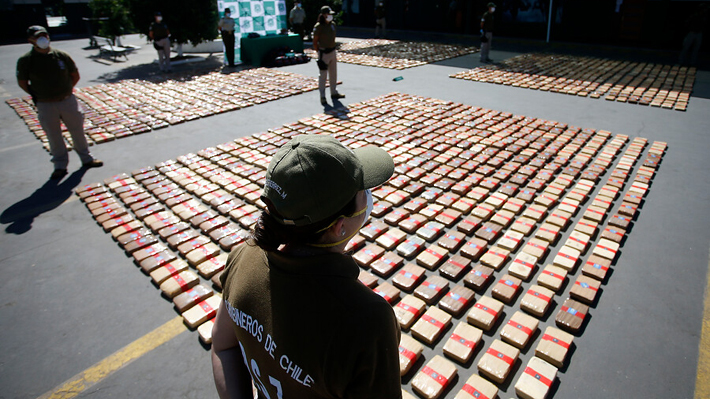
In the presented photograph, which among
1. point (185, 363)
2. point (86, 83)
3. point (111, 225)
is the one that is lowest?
point (185, 363)

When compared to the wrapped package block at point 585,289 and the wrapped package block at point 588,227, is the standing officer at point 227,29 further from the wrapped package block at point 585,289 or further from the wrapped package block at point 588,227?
the wrapped package block at point 585,289

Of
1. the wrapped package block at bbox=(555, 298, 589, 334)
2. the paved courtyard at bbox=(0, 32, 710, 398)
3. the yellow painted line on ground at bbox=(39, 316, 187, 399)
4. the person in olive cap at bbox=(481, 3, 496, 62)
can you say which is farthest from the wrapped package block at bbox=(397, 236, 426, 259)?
the person in olive cap at bbox=(481, 3, 496, 62)

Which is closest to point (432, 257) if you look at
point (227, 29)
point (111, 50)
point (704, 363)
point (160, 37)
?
point (704, 363)

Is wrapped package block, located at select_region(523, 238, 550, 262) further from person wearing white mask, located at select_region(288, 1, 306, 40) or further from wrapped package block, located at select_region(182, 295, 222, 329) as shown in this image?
person wearing white mask, located at select_region(288, 1, 306, 40)

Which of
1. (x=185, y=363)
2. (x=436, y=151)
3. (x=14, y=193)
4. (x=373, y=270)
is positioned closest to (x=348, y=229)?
(x=185, y=363)

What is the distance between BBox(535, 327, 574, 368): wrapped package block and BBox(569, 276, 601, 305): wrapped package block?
0.50m

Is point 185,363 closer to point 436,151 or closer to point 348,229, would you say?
point 348,229

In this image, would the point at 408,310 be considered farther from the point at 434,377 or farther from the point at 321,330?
the point at 321,330

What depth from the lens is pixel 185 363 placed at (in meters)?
3.06

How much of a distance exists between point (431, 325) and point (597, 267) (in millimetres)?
1865

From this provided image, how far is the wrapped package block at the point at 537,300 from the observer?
11.2 feet

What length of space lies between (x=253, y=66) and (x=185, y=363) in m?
12.6

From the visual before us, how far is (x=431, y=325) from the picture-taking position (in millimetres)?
3268

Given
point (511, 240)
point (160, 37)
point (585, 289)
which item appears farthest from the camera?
point (160, 37)
